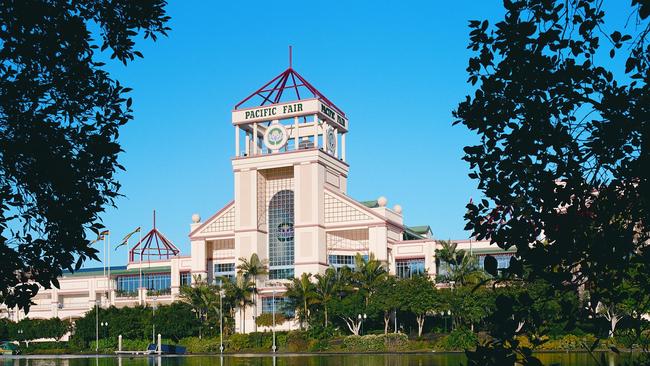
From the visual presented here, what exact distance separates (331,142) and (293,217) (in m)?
8.93

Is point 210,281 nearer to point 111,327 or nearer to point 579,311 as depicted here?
point 111,327

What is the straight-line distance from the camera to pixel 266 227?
9694 centimetres

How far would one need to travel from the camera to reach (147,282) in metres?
108

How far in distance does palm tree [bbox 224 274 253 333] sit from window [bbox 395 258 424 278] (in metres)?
15.3

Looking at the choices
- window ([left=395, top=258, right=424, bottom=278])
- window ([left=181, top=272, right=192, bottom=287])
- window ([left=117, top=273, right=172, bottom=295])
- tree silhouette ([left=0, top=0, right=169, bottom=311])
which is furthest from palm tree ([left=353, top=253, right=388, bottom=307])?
tree silhouette ([left=0, top=0, right=169, bottom=311])

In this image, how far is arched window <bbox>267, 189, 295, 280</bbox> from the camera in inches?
3767

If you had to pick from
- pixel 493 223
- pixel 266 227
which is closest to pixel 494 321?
pixel 493 223

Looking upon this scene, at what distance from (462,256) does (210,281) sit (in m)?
27.9

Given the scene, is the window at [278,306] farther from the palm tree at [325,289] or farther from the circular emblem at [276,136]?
the circular emblem at [276,136]

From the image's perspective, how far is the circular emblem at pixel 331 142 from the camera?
319 feet

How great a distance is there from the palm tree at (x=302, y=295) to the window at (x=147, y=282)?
75.2ft

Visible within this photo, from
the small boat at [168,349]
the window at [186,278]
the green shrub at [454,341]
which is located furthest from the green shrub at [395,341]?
the window at [186,278]

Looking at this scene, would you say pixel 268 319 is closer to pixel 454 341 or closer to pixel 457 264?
pixel 457 264

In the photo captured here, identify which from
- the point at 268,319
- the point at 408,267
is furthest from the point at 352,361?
the point at 408,267
